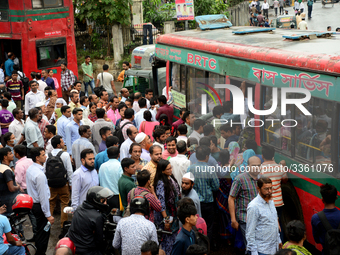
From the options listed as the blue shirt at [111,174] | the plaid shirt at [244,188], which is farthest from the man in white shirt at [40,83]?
the plaid shirt at [244,188]

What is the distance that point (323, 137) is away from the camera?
5566mm

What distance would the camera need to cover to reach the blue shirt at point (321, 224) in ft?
16.1

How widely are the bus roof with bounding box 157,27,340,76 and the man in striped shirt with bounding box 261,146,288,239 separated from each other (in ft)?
4.61

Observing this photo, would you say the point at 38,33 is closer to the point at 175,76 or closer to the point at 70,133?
the point at 175,76

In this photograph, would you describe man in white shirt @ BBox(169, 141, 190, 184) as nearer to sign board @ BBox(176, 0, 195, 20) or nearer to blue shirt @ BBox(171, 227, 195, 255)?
blue shirt @ BBox(171, 227, 195, 255)

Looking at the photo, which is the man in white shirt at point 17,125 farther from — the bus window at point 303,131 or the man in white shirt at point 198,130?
the bus window at point 303,131

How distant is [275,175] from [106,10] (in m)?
15.5

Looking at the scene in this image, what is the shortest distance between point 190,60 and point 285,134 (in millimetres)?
3842

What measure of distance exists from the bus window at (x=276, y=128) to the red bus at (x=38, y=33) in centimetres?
1144

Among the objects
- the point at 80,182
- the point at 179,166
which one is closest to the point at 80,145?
the point at 80,182

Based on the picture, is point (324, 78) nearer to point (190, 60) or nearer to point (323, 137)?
point (323, 137)

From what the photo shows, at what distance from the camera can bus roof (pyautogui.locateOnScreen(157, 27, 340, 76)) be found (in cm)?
568

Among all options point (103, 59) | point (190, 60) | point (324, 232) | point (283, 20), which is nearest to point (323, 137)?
point (324, 232)

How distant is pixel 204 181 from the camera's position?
621 cm
